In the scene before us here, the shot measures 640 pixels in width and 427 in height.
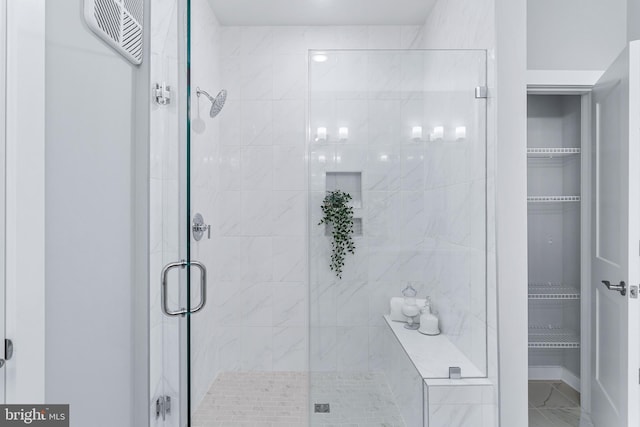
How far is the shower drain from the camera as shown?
1.80 meters

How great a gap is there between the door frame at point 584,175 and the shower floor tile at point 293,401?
1344 mm

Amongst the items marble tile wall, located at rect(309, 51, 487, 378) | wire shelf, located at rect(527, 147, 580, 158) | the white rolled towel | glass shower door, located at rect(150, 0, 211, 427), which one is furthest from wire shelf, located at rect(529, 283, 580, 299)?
glass shower door, located at rect(150, 0, 211, 427)

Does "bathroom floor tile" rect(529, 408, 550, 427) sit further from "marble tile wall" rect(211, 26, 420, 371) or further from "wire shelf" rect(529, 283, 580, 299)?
"marble tile wall" rect(211, 26, 420, 371)

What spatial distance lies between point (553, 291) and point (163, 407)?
8.26 ft

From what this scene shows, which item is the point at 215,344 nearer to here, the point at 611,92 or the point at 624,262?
the point at 624,262

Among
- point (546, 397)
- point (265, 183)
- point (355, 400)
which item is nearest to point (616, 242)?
point (546, 397)

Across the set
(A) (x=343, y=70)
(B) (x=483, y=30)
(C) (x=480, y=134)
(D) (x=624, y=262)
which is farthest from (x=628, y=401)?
(A) (x=343, y=70)

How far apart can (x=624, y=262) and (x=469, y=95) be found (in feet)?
3.27

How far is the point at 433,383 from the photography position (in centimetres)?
164

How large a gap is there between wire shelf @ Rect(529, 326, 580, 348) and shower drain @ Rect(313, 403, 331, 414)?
150 cm

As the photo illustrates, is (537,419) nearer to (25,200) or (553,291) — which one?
(553,291)

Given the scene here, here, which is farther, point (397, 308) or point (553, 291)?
point (553, 291)

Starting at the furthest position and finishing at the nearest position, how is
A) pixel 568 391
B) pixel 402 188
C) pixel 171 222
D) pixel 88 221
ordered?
pixel 568 391
pixel 402 188
pixel 171 222
pixel 88 221

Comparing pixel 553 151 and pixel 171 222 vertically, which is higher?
pixel 553 151
